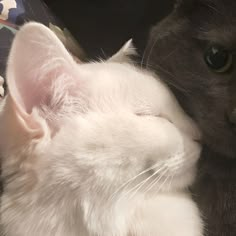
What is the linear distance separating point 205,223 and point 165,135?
22 cm

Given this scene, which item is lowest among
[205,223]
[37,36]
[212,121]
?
[205,223]

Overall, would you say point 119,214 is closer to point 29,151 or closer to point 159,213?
point 159,213

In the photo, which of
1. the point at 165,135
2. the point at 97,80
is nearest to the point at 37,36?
the point at 97,80

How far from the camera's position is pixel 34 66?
0.81 meters

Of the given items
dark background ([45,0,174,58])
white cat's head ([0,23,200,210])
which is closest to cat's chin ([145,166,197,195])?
white cat's head ([0,23,200,210])

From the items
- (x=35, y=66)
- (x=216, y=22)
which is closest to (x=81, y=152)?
(x=35, y=66)

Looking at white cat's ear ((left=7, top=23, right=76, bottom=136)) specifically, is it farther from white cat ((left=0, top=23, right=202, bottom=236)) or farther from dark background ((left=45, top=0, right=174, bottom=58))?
dark background ((left=45, top=0, right=174, bottom=58))

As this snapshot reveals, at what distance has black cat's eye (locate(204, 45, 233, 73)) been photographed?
102cm

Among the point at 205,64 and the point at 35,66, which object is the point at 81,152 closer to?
the point at 35,66

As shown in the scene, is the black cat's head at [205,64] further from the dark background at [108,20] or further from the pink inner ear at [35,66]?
the dark background at [108,20]

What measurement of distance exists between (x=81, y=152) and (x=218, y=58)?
0.40 meters

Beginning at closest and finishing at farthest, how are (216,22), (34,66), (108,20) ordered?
1. (34,66)
2. (216,22)
3. (108,20)

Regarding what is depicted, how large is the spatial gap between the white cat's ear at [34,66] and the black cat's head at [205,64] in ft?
0.99

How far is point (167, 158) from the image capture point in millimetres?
897
